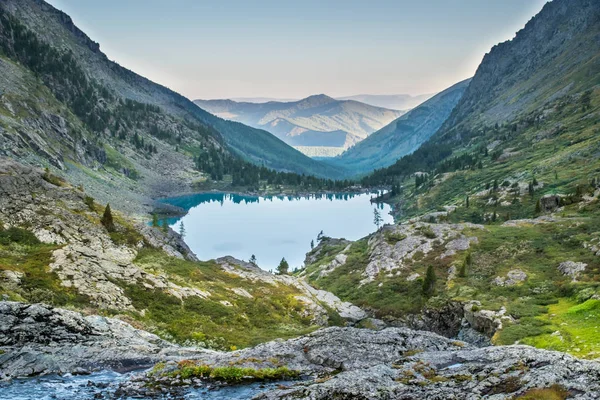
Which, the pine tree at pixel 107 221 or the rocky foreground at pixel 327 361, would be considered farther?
the pine tree at pixel 107 221

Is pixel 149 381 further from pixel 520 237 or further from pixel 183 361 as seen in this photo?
pixel 520 237

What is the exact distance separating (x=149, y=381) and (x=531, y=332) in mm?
39605

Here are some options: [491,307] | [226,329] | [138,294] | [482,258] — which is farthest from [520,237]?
[138,294]

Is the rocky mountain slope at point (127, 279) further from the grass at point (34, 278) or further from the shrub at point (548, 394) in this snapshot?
the shrub at point (548, 394)

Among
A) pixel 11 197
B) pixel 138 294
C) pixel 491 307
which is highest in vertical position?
pixel 11 197

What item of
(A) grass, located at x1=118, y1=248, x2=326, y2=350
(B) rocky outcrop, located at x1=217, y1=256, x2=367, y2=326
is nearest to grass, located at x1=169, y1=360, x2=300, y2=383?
(A) grass, located at x1=118, y1=248, x2=326, y2=350

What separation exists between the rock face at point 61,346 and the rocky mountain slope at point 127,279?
4.27m

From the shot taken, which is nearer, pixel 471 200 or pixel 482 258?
pixel 482 258

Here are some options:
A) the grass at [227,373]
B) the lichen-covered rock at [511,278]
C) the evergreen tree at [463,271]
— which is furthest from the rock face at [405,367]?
the evergreen tree at [463,271]

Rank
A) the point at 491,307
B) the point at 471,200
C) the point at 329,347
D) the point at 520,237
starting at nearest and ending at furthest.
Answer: the point at 329,347, the point at 491,307, the point at 520,237, the point at 471,200

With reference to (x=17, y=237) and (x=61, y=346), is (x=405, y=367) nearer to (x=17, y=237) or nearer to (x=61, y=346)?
(x=61, y=346)

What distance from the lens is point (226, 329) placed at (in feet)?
126

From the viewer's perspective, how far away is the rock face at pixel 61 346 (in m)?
22.5

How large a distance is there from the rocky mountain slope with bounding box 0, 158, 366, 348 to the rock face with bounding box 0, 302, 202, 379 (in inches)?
168
